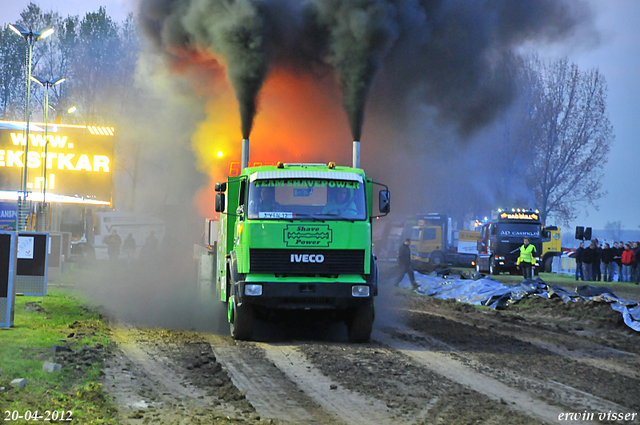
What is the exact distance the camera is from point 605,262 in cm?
2598

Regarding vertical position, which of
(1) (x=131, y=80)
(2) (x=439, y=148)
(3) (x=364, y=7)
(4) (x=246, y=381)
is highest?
(1) (x=131, y=80)

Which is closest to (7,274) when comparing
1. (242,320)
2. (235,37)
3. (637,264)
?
(242,320)

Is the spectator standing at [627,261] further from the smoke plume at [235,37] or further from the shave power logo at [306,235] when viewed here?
the shave power logo at [306,235]

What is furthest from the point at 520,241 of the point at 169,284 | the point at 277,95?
the point at 169,284

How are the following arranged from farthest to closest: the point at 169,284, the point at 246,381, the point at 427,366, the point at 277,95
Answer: the point at 277,95 < the point at 169,284 < the point at 427,366 < the point at 246,381

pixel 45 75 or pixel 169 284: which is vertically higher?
pixel 45 75

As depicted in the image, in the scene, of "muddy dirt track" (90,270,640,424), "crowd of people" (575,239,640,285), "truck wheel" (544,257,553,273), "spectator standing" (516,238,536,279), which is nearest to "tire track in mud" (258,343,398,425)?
"muddy dirt track" (90,270,640,424)

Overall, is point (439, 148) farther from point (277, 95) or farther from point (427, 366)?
point (427, 366)

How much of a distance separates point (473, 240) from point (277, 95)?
64.7 feet

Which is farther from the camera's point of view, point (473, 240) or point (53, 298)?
point (473, 240)

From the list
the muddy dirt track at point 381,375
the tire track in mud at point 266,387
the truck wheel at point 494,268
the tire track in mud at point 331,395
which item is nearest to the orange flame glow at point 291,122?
the truck wheel at point 494,268

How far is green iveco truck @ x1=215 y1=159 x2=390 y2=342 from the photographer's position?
9.49 m

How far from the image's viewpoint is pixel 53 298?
15.8 metres

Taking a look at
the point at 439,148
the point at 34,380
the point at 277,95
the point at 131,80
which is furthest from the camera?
the point at 131,80
